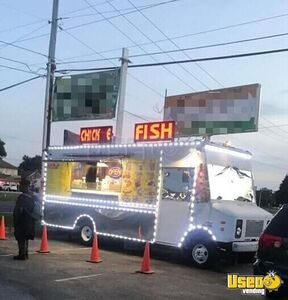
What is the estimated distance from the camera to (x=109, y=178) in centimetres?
1545

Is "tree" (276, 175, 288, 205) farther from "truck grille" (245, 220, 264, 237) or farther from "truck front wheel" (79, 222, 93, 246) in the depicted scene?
"truck grille" (245, 220, 264, 237)

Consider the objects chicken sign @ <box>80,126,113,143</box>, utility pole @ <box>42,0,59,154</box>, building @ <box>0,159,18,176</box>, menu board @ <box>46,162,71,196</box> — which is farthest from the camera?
building @ <box>0,159,18,176</box>

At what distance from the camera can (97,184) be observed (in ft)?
51.7

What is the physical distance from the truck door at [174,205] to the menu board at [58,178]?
4.08m

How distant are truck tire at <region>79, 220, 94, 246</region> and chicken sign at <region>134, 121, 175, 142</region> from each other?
2880 millimetres

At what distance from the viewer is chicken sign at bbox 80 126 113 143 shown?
53.2ft

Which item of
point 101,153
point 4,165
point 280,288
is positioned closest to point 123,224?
point 101,153

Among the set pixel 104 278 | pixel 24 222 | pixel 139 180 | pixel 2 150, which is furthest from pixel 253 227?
pixel 2 150

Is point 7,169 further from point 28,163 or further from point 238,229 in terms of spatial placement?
point 238,229

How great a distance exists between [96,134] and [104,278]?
273 inches

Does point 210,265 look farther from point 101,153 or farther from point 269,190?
point 269,190

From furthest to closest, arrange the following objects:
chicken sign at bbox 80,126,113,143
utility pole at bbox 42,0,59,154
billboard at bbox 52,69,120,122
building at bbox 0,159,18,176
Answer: building at bbox 0,159,18,176
billboard at bbox 52,69,120,122
utility pole at bbox 42,0,59,154
chicken sign at bbox 80,126,113,143

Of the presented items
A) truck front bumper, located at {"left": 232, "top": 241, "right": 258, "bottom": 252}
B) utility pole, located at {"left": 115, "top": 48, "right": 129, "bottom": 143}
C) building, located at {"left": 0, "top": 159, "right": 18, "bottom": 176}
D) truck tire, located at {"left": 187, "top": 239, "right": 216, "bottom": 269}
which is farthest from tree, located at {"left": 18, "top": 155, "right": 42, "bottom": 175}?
truck front bumper, located at {"left": 232, "top": 241, "right": 258, "bottom": 252}

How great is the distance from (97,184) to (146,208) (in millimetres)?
2258
